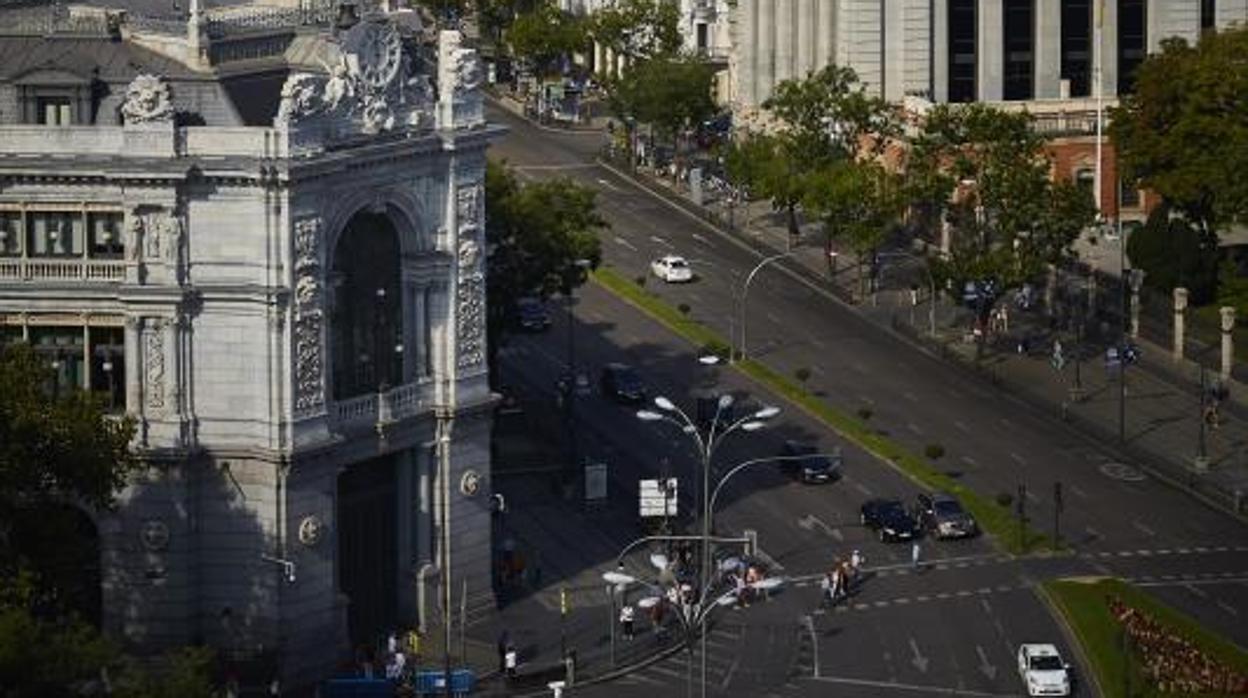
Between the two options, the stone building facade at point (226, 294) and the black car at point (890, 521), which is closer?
the stone building facade at point (226, 294)

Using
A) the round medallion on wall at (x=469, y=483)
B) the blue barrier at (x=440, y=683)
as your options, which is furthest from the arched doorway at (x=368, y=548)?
the blue barrier at (x=440, y=683)

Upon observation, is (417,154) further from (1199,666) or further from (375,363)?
(1199,666)

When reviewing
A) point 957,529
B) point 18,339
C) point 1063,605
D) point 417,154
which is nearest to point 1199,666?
point 1063,605

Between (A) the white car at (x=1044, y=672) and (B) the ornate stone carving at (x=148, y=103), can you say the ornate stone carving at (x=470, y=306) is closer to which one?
(B) the ornate stone carving at (x=148, y=103)

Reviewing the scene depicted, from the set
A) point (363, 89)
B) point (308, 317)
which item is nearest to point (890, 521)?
point (363, 89)

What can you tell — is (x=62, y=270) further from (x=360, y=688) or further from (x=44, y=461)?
(x=360, y=688)

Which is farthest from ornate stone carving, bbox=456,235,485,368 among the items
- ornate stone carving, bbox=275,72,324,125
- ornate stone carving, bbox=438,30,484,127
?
ornate stone carving, bbox=275,72,324,125

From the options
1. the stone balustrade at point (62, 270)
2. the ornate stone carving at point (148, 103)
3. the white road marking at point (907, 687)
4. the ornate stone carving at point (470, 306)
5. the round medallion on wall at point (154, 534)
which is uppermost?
the ornate stone carving at point (148, 103)
